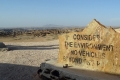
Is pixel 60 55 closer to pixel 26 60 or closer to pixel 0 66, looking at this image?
pixel 0 66

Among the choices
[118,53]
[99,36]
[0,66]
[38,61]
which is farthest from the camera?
[38,61]

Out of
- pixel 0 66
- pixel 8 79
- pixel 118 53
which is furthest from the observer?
pixel 0 66

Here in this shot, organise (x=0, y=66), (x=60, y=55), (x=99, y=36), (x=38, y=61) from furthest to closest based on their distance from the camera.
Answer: (x=38, y=61) → (x=0, y=66) → (x=60, y=55) → (x=99, y=36)

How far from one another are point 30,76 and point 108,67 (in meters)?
3.86

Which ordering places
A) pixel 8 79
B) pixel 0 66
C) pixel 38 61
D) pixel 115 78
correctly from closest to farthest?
pixel 115 78 < pixel 8 79 < pixel 0 66 < pixel 38 61

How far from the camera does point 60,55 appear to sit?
27.3ft

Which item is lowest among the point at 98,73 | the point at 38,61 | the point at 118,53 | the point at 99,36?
the point at 38,61

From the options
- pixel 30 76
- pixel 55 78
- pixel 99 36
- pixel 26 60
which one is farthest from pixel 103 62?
pixel 26 60

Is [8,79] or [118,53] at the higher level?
[118,53]

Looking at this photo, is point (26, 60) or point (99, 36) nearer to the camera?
point (99, 36)

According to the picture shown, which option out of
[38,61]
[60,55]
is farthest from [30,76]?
[38,61]

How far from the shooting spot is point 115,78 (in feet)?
19.8

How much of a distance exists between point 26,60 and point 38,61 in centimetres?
76

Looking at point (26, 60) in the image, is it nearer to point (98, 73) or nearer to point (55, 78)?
point (55, 78)
